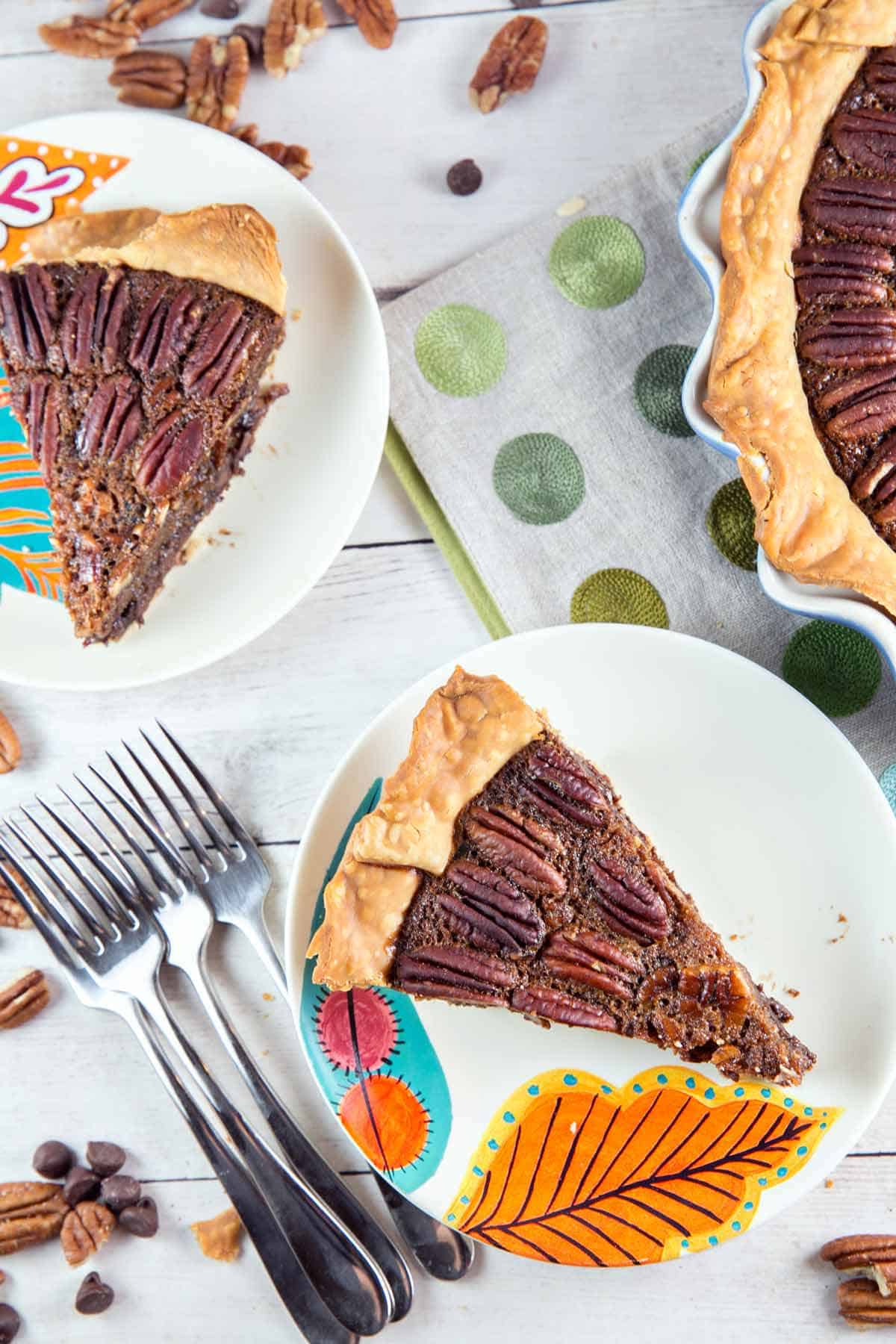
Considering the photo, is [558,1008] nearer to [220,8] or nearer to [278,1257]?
[278,1257]

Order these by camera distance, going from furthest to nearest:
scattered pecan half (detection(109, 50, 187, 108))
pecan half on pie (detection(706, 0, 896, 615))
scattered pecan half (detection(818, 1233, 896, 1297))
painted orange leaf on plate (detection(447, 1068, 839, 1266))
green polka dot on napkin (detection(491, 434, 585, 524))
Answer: scattered pecan half (detection(109, 50, 187, 108))
green polka dot on napkin (detection(491, 434, 585, 524))
scattered pecan half (detection(818, 1233, 896, 1297))
painted orange leaf on plate (detection(447, 1068, 839, 1266))
pecan half on pie (detection(706, 0, 896, 615))

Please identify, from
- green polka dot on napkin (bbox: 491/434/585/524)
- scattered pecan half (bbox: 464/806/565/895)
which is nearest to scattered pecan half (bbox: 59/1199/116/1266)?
scattered pecan half (bbox: 464/806/565/895)

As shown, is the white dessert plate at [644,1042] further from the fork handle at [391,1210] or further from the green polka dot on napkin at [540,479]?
the green polka dot on napkin at [540,479]

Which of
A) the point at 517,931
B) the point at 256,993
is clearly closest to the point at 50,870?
the point at 256,993

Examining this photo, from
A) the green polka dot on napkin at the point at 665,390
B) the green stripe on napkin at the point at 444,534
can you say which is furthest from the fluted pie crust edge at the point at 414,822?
the green polka dot on napkin at the point at 665,390

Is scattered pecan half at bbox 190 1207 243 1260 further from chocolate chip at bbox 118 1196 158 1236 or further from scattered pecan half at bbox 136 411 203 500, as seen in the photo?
scattered pecan half at bbox 136 411 203 500

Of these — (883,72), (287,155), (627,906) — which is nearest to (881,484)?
(883,72)
